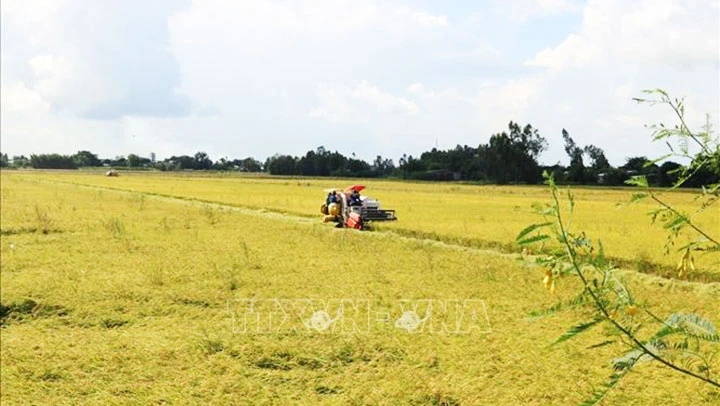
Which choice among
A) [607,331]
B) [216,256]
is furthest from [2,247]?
[607,331]

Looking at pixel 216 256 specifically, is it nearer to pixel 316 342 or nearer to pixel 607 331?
pixel 316 342

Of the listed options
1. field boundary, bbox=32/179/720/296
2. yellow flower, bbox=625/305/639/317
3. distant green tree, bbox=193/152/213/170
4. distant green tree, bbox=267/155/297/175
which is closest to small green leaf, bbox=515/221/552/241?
yellow flower, bbox=625/305/639/317

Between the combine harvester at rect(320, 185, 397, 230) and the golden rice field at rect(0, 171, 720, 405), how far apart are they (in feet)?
8.57

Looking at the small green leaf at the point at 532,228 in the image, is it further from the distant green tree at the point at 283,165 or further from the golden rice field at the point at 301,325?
the distant green tree at the point at 283,165

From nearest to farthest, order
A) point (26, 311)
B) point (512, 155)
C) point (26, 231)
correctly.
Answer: point (26, 311) < point (26, 231) < point (512, 155)

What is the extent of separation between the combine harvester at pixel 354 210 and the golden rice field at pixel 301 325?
261 cm

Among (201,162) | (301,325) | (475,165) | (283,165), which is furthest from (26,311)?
(201,162)

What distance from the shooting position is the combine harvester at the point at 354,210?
50.4 feet

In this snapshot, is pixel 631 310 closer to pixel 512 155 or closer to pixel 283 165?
pixel 283 165

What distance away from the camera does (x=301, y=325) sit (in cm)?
636

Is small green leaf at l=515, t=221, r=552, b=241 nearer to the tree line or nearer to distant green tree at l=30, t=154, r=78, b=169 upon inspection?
the tree line

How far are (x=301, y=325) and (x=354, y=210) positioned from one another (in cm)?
934

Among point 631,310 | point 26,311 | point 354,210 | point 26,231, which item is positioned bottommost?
point 26,311

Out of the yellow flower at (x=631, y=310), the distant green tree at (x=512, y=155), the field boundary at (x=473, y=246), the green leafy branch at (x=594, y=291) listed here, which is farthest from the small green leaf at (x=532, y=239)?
the distant green tree at (x=512, y=155)
